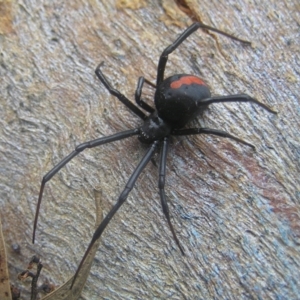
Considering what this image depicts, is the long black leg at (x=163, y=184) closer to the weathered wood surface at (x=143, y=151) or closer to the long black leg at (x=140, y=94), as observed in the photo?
the weathered wood surface at (x=143, y=151)

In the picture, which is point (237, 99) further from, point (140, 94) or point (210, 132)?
point (140, 94)

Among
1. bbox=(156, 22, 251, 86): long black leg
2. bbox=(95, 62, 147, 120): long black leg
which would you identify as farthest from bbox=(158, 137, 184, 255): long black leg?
bbox=(156, 22, 251, 86): long black leg

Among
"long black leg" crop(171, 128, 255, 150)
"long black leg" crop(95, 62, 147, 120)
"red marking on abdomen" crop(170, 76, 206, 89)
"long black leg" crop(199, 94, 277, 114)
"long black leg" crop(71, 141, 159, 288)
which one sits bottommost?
"long black leg" crop(71, 141, 159, 288)

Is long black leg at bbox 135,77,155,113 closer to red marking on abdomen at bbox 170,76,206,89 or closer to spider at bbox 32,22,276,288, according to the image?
spider at bbox 32,22,276,288

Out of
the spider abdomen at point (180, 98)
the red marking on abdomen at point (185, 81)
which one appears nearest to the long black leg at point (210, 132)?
the spider abdomen at point (180, 98)

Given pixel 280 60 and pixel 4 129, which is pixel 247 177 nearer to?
pixel 280 60

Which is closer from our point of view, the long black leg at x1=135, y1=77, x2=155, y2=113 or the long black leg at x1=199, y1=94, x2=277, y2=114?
the long black leg at x1=199, y1=94, x2=277, y2=114

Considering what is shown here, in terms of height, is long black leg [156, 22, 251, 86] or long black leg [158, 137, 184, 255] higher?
long black leg [156, 22, 251, 86]
